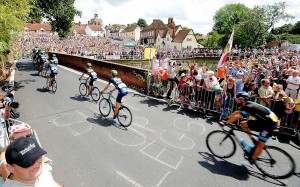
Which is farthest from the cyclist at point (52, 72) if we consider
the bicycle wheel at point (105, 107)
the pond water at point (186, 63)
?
the pond water at point (186, 63)

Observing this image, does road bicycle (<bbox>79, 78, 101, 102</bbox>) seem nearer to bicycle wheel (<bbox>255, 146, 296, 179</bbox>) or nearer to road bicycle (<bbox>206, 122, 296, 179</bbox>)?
road bicycle (<bbox>206, 122, 296, 179</bbox>)

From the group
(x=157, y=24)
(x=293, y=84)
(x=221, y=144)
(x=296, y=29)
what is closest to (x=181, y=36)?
(x=157, y=24)

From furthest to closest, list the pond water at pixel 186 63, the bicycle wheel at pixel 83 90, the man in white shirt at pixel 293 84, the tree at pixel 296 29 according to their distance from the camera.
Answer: the tree at pixel 296 29 → the pond water at pixel 186 63 → the bicycle wheel at pixel 83 90 → the man in white shirt at pixel 293 84

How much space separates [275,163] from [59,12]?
2230 centimetres

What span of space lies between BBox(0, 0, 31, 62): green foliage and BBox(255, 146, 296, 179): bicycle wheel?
420 inches

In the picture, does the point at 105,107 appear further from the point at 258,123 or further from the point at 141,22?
the point at 141,22

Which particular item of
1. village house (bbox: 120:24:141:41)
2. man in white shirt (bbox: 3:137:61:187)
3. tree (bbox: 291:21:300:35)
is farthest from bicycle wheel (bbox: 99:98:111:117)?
village house (bbox: 120:24:141:41)

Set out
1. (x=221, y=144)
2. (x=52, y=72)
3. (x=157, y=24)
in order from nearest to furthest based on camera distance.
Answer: (x=221, y=144) → (x=52, y=72) → (x=157, y=24)

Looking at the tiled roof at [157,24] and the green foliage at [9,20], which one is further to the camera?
the tiled roof at [157,24]

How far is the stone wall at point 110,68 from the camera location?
41.0 ft

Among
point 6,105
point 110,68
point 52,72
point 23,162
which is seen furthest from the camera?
point 110,68

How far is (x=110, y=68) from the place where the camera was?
15508 mm

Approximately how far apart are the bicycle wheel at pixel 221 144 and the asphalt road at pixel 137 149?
0.18 meters

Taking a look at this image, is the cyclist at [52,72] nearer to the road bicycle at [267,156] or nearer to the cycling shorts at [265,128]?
the road bicycle at [267,156]
